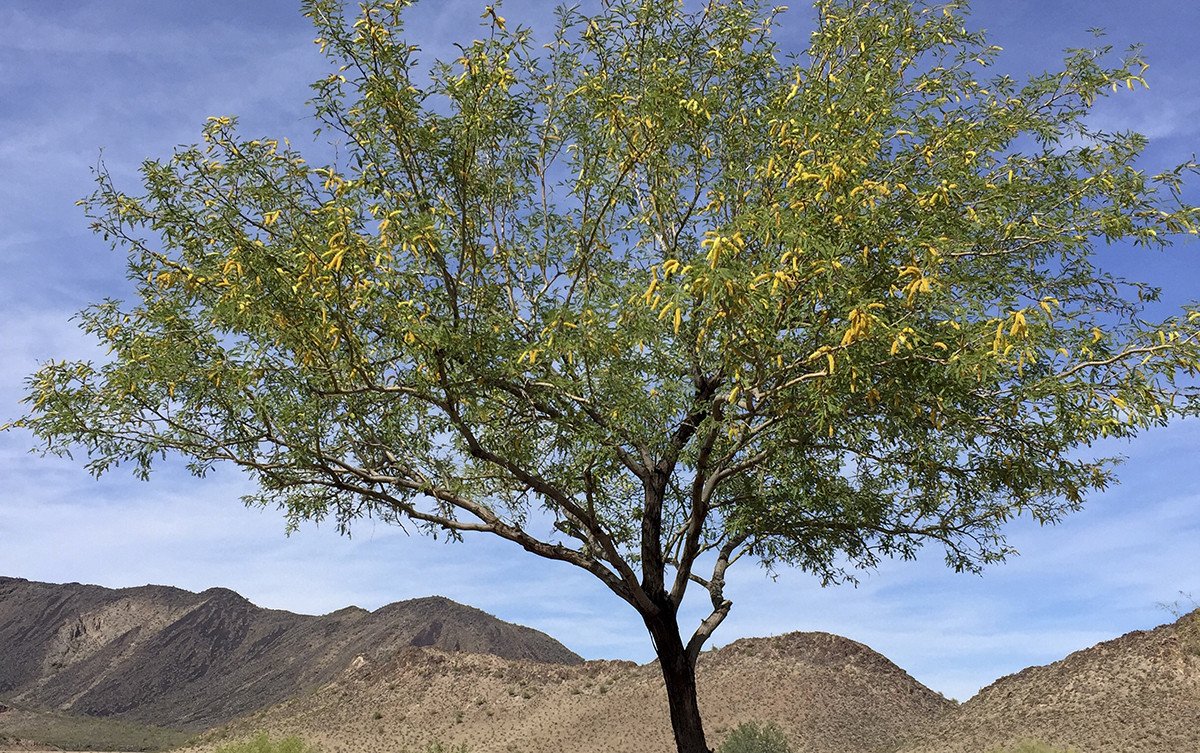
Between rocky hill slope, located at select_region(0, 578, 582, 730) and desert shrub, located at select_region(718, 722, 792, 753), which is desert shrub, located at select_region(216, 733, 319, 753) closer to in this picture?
desert shrub, located at select_region(718, 722, 792, 753)

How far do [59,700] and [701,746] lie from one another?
85.5m

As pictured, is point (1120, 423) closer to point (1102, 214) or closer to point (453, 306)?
point (1102, 214)

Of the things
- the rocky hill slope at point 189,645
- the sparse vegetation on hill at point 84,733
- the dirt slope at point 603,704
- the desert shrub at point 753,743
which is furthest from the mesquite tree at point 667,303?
the rocky hill slope at point 189,645

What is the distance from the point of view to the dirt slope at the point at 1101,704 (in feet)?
76.1

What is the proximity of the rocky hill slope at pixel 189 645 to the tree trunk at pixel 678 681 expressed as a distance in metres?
51.9

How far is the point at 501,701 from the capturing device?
37.2m

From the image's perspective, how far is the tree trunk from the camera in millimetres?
13875

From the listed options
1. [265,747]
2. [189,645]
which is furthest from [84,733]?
[265,747]

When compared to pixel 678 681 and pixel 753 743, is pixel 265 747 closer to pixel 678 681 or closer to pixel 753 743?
pixel 753 743

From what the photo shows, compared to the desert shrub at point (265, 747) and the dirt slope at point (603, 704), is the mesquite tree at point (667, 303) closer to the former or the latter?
the desert shrub at point (265, 747)

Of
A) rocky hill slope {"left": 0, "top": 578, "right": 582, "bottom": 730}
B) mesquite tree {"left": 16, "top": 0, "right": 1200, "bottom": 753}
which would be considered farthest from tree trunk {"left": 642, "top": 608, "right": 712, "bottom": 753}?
rocky hill slope {"left": 0, "top": 578, "right": 582, "bottom": 730}

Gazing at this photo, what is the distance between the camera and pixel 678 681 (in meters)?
13.9

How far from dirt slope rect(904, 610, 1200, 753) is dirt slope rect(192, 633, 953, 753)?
3052 mm

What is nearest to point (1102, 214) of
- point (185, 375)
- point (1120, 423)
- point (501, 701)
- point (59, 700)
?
point (1120, 423)
